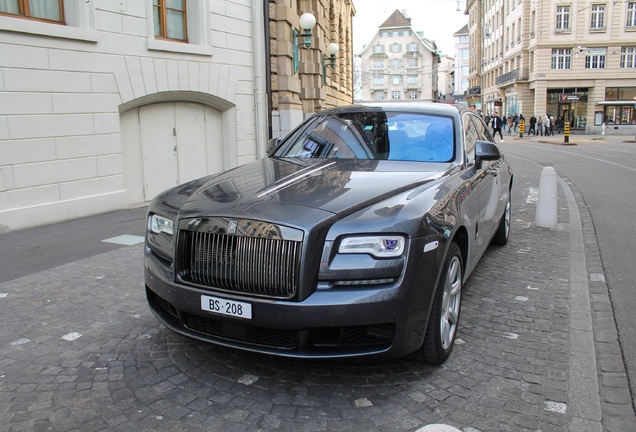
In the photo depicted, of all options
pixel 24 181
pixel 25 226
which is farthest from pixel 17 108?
pixel 25 226

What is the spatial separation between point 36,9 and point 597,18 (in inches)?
2050

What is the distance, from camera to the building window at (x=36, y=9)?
24.7ft

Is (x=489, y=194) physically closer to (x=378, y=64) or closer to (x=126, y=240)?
(x=126, y=240)

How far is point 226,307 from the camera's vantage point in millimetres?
2918

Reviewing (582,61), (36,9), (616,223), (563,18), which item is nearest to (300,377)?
(616,223)

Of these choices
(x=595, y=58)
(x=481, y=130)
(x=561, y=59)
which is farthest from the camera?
(x=561, y=59)

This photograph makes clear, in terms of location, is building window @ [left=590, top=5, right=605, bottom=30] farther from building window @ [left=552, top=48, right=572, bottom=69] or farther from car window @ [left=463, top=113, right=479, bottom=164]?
car window @ [left=463, top=113, right=479, bottom=164]

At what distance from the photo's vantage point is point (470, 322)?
4105mm

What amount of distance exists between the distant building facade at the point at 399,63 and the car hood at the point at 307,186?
356 ft

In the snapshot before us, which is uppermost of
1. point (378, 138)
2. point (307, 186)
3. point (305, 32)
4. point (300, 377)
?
point (305, 32)

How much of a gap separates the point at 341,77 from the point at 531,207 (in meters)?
21.4

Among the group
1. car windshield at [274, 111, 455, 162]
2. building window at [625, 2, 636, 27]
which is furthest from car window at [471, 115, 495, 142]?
building window at [625, 2, 636, 27]

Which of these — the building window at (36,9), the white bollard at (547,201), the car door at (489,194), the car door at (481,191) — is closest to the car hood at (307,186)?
the car door at (481,191)

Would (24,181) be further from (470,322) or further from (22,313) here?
(470,322)
